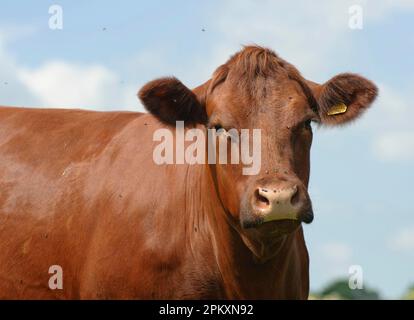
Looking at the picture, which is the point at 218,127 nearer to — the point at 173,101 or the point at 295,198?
the point at 173,101

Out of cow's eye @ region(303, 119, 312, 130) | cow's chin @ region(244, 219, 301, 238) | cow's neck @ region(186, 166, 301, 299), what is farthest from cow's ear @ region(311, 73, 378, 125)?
cow's chin @ region(244, 219, 301, 238)

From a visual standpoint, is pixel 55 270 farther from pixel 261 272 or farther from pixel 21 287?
pixel 261 272

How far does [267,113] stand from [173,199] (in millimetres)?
1546

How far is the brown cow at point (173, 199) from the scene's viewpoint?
28.9 feet

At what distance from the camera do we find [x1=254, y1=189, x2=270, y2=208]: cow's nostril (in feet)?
26.7

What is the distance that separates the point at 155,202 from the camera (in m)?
9.71

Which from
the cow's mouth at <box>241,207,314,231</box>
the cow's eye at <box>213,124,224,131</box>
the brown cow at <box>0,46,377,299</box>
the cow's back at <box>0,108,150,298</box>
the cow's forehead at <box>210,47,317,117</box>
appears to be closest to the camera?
the cow's mouth at <box>241,207,314,231</box>

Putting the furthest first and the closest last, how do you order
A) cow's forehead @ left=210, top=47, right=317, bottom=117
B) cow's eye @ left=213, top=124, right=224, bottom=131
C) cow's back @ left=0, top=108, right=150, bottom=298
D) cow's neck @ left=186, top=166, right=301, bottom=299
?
cow's back @ left=0, top=108, right=150, bottom=298
cow's neck @ left=186, top=166, right=301, bottom=299
cow's eye @ left=213, top=124, right=224, bottom=131
cow's forehead @ left=210, top=47, right=317, bottom=117

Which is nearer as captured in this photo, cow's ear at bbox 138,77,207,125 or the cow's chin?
the cow's chin

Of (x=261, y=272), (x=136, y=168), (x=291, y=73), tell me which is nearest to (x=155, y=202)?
(x=136, y=168)

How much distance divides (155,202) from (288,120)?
5.67ft

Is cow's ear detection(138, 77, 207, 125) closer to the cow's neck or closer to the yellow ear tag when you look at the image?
the cow's neck

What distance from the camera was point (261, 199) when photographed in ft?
26.9

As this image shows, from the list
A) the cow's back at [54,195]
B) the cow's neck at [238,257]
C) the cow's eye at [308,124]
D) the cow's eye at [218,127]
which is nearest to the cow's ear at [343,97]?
the cow's eye at [308,124]
